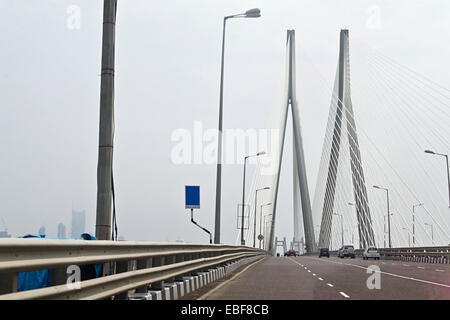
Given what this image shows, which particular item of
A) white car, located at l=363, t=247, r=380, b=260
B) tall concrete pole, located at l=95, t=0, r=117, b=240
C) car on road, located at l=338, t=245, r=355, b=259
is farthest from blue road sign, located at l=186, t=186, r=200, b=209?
car on road, located at l=338, t=245, r=355, b=259

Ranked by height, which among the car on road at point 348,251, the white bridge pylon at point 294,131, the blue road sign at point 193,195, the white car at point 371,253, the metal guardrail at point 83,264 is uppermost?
the white bridge pylon at point 294,131

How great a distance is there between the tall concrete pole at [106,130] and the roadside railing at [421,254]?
37231mm

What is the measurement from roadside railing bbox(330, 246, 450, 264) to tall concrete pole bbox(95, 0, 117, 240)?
37.2 meters

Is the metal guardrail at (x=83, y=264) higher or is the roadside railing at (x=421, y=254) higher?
the metal guardrail at (x=83, y=264)

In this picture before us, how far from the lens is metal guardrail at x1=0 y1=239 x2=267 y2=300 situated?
469 centimetres

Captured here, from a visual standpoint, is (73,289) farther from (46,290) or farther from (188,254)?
(188,254)

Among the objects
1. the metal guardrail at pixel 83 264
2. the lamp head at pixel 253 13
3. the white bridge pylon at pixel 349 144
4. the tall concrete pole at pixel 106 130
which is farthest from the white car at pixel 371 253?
the tall concrete pole at pixel 106 130

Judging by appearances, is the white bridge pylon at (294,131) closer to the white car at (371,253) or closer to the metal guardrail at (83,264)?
the white car at (371,253)

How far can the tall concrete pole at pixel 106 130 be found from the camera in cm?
959

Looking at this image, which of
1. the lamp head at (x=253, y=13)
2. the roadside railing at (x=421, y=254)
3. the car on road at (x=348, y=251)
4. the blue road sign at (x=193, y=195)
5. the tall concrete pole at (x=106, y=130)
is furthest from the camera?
the car on road at (x=348, y=251)
